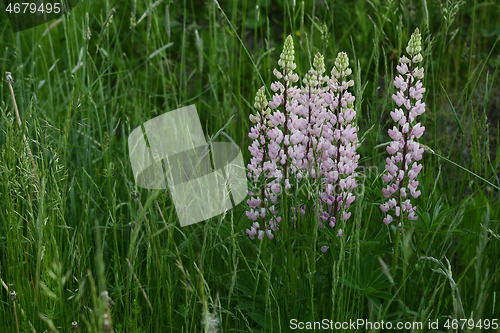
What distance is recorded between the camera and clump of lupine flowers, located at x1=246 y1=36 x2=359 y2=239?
1.42 metres

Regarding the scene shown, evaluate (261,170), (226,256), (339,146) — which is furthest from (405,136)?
(226,256)

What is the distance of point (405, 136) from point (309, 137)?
0.93 feet

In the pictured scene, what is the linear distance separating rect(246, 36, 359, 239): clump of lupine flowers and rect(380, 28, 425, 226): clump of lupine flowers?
12 cm

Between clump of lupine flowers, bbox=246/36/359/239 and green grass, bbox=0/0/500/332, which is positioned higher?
clump of lupine flowers, bbox=246/36/359/239

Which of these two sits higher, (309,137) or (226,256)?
(309,137)

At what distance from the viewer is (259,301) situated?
1.53 meters

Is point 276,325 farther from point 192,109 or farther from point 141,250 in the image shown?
point 192,109

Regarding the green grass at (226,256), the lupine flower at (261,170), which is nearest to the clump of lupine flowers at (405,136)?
the green grass at (226,256)

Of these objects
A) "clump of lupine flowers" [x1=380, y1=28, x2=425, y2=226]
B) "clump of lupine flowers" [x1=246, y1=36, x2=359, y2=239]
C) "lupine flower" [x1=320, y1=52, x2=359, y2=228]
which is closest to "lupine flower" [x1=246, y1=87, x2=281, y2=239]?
"clump of lupine flowers" [x1=246, y1=36, x2=359, y2=239]

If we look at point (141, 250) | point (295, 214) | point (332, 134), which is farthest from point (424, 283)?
point (141, 250)

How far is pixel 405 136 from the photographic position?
1.47 meters

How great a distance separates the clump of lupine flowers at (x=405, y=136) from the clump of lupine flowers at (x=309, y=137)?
4.6 inches

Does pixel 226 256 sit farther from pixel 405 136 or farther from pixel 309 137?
pixel 405 136

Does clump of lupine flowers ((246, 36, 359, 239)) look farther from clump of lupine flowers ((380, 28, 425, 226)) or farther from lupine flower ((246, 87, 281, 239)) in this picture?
clump of lupine flowers ((380, 28, 425, 226))
